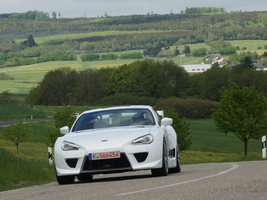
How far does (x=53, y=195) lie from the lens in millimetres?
13906

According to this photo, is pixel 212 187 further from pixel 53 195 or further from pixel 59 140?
pixel 59 140

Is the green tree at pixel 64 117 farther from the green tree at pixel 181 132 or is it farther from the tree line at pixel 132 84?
the tree line at pixel 132 84

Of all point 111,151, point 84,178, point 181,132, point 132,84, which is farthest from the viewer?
point 132,84

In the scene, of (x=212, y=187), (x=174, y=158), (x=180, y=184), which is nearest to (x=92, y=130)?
(x=174, y=158)

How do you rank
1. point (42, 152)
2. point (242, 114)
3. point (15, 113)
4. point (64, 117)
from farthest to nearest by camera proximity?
1. point (15, 113)
2. point (64, 117)
3. point (242, 114)
4. point (42, 152)

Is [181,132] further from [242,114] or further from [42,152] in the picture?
[42,152]

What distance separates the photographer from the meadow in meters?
18.7

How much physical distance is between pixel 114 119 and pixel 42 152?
44239 millimetres

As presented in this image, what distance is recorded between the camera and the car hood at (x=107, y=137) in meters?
16.5

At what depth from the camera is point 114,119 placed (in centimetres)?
1802

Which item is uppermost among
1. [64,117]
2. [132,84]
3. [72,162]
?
[72,162]

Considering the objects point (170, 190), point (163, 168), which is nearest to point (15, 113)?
point (163, 168)

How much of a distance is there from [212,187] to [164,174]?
414cm

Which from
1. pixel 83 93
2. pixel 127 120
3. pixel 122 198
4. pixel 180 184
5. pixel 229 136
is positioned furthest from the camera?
pixel 83 93
